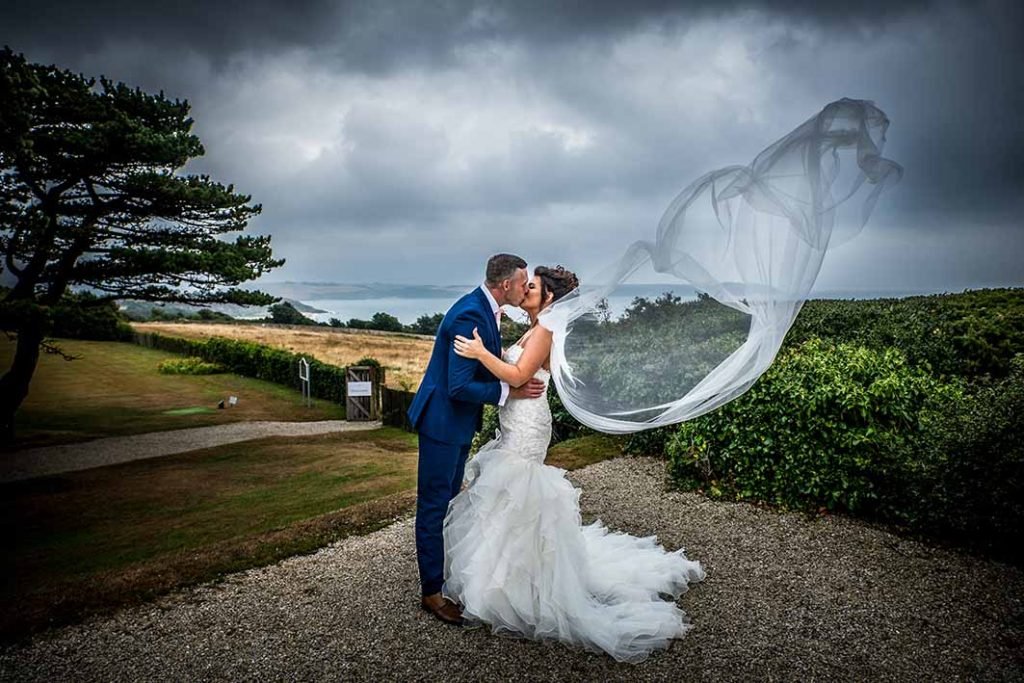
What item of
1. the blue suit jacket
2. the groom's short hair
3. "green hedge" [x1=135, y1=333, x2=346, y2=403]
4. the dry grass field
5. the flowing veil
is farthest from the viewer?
the dry grass field

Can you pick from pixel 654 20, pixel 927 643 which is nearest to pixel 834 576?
pixel 927 643

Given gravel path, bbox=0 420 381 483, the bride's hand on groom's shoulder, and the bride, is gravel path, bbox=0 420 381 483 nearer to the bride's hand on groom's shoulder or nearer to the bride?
the bride

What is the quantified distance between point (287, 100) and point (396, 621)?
58.3 ft

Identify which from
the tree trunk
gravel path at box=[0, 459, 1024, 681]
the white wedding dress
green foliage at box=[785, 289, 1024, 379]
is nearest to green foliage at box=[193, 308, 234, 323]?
the tree trunk

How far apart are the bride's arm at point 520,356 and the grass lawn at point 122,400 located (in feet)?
42.8

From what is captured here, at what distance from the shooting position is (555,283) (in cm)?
390

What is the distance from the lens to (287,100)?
18.0m

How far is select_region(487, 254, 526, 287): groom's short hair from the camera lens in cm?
354

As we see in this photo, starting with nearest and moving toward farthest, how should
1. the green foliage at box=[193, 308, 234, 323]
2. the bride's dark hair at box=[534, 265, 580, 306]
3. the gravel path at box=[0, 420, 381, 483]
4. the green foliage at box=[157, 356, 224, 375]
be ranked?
the bride's dark hair at box=[534, 265, 580, 306] → the gravel path at box=[0, 420, 381, 483] → the green foliage at box=[157, 356, 224, 375] → the green foliage at box=[193, 308, 234, 323]

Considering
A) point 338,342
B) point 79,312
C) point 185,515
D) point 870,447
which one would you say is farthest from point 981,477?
point 338,342

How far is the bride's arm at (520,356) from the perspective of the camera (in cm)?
332

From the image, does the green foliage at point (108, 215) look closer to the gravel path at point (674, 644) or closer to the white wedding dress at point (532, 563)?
the gravel path at point (674, 644)

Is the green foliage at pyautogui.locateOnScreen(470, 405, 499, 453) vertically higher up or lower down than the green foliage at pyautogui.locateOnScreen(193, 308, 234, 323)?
lower down

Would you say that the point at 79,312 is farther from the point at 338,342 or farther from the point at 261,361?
the point at 338,342
